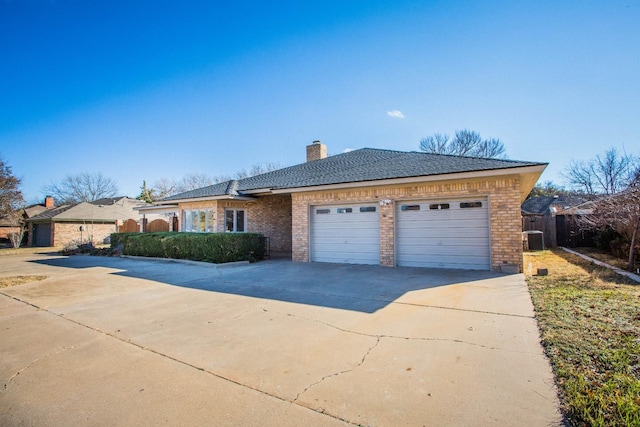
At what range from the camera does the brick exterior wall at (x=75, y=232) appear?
26.7 m

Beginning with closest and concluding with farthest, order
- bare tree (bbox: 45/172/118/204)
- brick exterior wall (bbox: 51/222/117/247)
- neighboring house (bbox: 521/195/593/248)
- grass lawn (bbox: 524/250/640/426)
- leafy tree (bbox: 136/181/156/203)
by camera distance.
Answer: grass lawn (bbox: 524/250/640/426), neighboring house (bbox: 521/195/593/248), brick exterior wall (bbox: 51/222/117/247), leafy tree (bbox: 136/181/156/203), bare tree (bbox: 45/172/118/204)

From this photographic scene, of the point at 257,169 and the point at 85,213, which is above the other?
the point at 257,169

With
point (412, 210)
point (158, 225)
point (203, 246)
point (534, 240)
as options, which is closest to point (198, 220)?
point (203, 246)

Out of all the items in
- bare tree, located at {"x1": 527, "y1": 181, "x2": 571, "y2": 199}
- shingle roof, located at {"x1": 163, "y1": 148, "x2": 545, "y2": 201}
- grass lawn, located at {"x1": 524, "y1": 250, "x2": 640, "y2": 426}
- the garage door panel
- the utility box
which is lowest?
grass lawn, located at {"x1": 524, "y1": 250, "x2": 640, "y2": 426}

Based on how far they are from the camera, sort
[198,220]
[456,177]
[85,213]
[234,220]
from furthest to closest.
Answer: [85,213], [198,220], [234,220], [456,177]

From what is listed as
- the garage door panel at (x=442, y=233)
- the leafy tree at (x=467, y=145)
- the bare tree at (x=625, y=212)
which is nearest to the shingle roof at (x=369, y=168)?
the garage door panel at (x=442, y=233)

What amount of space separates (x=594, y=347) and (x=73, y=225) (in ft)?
114

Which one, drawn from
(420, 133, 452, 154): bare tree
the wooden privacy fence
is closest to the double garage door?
the wooden privacy fence

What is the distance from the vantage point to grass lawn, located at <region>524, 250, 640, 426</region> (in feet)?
7.65

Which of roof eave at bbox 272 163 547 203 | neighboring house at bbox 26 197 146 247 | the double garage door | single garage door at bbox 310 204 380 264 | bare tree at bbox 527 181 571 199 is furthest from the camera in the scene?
bare tree at bbox 527 181 571 199

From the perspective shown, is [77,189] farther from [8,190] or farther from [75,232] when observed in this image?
[8,190]

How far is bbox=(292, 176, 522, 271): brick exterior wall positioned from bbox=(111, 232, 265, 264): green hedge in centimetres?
234

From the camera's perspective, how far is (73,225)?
2755 cm

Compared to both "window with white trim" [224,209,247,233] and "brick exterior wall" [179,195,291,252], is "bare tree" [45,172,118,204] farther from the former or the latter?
"window with white trim" [224,209,247,233]
